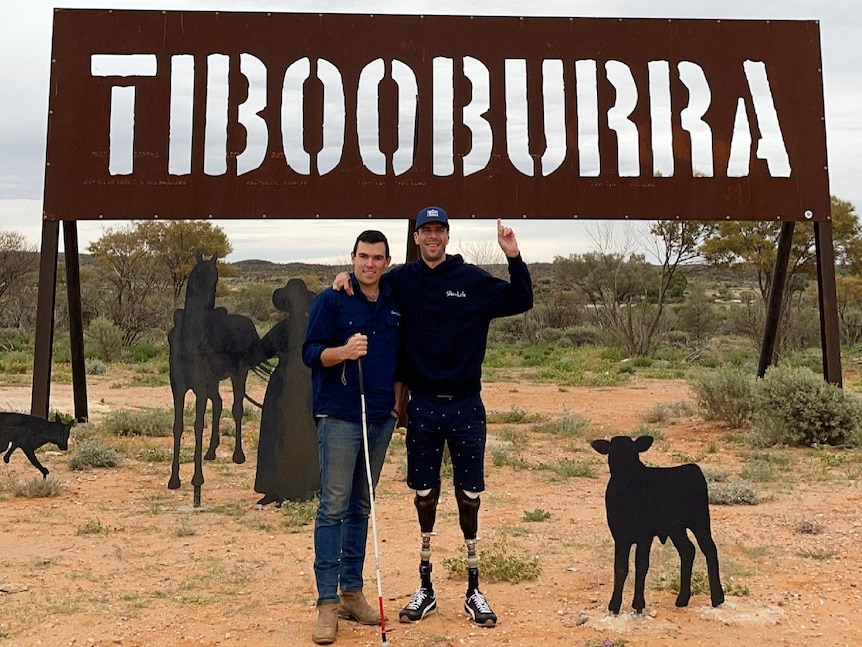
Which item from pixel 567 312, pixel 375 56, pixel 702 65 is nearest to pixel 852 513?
pixel 702 65

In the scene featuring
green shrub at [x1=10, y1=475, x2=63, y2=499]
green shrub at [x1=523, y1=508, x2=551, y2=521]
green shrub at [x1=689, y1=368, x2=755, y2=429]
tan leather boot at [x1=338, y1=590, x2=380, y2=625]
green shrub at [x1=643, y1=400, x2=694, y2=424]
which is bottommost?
tan leather boot at [x1=338, y1=590, x2=380, y2=625]

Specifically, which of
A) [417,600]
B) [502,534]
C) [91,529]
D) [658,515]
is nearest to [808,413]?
[502,534]

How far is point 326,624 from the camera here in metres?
4.07

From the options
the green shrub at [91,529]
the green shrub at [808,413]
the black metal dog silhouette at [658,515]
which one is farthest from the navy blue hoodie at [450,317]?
the green shrub at [808,413]

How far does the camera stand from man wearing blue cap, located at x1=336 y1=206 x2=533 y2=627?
4219mm

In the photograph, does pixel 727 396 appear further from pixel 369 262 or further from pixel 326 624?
pixel 326 624

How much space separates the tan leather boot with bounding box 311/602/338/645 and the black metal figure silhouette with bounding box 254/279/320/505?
2.89m

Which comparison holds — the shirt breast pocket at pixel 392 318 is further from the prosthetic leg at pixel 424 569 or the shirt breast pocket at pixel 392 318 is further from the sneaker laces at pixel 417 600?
the sneaker laces at pixel 417 600

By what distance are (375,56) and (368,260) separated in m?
5.56

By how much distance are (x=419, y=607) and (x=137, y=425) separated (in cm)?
703

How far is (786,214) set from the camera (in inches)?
371

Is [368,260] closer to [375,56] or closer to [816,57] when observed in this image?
[375,56]

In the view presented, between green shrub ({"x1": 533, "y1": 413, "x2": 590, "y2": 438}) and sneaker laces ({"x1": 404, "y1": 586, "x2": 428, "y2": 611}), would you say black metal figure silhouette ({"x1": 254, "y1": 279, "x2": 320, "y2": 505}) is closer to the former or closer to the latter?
sneaker laces ({"x1": 404, "y1": 586, "x2": 428, "y2": 611})

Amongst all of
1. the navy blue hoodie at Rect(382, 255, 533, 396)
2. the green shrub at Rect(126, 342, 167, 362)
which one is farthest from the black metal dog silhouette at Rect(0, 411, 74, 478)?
the green shrub at Rect(126, 342, 167, 362)
